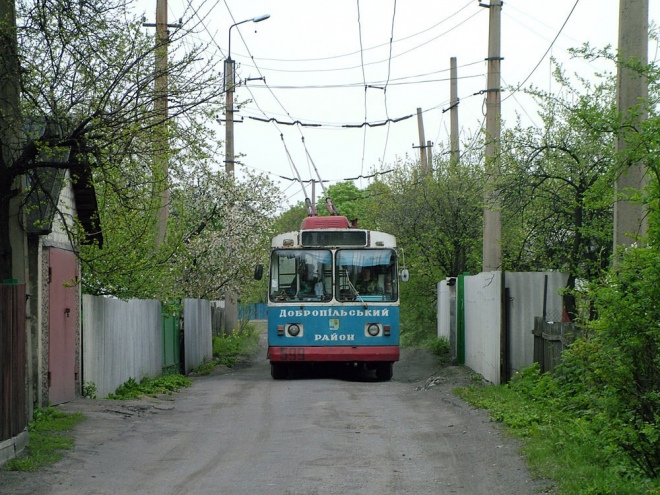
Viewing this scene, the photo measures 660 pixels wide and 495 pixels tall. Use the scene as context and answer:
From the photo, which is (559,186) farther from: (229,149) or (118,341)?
(229,149)

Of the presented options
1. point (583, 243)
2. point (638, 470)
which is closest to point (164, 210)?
point (583, 243)

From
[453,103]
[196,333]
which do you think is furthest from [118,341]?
[453,103]

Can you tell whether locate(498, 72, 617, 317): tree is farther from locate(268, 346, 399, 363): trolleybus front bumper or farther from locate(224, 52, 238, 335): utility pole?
locate(224, 52, 238, 335): utility pole

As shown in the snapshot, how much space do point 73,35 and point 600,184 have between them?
6.05m

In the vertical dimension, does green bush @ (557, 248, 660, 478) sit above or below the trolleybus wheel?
above

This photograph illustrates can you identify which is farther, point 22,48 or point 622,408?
point 22,48

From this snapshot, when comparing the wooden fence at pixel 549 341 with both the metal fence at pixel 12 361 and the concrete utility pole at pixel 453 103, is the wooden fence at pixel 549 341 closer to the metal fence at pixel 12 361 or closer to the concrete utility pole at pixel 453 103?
the metal fence at pixel 12 361

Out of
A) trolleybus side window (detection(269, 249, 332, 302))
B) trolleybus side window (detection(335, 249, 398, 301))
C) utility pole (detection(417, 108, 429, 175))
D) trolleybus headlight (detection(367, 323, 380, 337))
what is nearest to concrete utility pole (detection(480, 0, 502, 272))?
trolleybus side window (detection(335, 249, 398, 301))

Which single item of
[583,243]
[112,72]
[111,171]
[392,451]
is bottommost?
[392,451]

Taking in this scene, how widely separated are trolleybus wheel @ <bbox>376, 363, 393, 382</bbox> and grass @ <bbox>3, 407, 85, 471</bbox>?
947 centimetres

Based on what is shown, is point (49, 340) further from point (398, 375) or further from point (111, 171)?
point (398, 375)

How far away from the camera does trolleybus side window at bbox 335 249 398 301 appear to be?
2061cm

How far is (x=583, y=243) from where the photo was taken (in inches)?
625

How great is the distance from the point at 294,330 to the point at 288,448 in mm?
9426
